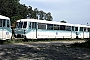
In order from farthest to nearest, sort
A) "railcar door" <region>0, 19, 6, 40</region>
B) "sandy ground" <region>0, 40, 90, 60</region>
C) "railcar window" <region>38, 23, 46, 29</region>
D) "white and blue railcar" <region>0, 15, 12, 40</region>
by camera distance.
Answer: "railcar window" <region>38, 23, 46, 29</region> → "white and blue railcar" <region>0, 15, 12, 40</region> → "railcar door" <region>0, 19, 6, 40</region> → "sandy ground" <region>0, 40, 90, 60</region>

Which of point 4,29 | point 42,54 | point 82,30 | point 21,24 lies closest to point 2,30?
point 4,29

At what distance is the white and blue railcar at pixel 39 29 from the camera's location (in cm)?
2488

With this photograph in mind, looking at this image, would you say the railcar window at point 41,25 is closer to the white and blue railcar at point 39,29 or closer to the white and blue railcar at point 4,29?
the white and blue railcar at point 39,29

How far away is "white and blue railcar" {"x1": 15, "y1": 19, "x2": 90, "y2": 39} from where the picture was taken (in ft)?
81.6

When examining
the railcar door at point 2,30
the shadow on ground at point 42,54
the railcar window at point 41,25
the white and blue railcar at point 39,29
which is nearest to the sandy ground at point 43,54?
the shadow on ground at point 42,54

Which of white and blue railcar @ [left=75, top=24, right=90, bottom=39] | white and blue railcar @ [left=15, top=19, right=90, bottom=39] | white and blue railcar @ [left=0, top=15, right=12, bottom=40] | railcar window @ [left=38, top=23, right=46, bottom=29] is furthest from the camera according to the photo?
white and blue railcar @ [left=75, top=24, right=90, bottom=39]

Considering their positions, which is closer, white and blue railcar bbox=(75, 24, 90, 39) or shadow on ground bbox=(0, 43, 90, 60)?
shadow on ground bbox=(0, 43, 90, 60)

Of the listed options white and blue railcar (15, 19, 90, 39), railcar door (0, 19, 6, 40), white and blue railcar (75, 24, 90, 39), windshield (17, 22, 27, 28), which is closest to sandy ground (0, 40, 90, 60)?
railcar door (0, 19, 6, 40)

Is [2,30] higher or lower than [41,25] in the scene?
lower

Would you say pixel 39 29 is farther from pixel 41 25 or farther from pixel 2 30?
pixel 2 30

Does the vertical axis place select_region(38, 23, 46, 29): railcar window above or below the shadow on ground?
above

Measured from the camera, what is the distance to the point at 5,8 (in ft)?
186

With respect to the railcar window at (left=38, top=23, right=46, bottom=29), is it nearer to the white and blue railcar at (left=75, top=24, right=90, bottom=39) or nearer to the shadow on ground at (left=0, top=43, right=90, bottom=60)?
the white and blue railcar at (left=75, top=24, right=90, bottom=39)

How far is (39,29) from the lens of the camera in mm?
26125
